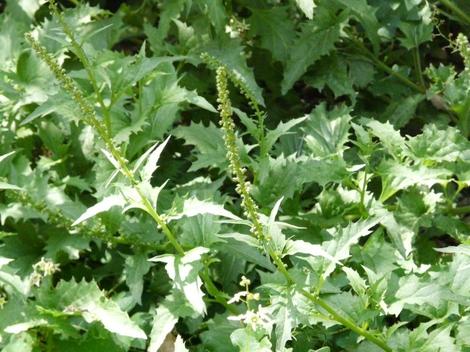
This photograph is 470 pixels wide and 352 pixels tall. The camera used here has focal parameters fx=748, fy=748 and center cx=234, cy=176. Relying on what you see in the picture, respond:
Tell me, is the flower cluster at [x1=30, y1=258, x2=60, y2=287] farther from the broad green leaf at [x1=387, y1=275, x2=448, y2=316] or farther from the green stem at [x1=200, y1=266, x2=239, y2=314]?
the broad green leaf at [x1=387, y1=275, x2=448, y2=316]

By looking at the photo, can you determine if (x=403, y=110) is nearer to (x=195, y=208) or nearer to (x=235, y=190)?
(x=235, y=190)

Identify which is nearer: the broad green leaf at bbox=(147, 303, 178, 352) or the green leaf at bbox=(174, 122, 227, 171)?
the broad green leaf at bbox=(147, 303, 178, 352)

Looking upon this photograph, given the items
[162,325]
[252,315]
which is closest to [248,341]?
[252,315]

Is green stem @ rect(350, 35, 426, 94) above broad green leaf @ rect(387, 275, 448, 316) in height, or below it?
above

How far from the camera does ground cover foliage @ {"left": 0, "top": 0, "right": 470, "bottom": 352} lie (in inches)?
98.3

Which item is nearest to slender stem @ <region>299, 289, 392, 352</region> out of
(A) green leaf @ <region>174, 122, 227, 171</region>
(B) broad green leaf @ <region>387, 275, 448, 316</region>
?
(B) broad green leaf @ <region>387, 275, 448, 316</region>

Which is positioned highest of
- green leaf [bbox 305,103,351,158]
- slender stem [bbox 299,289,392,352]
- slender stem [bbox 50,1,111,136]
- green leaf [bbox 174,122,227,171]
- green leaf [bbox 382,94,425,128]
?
slender stem [bbox 50,1,111,136]

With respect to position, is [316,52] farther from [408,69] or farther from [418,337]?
[418,337]

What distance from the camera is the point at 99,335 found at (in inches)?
117

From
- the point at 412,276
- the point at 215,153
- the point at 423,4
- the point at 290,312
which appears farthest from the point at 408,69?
the point at 290,312

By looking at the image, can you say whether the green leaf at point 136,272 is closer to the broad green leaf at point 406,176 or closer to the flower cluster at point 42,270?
the flower cluster at point 42,270

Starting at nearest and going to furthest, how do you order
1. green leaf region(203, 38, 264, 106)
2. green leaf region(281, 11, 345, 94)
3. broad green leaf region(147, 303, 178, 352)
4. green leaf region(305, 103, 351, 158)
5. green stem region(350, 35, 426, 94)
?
1. broad green leaf region(147, 303, 178, 352)
2. green leaf region(305, 103, 351, 158)
3. green leaf region(203, 38, 264, 106)
4. green leaf region(281, 11, 345, 94)
5. green stem region(350, 35, 426, 94)

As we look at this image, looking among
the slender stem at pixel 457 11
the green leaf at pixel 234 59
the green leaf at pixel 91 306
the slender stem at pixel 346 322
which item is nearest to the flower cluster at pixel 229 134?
the slender stem at pixel 346 322

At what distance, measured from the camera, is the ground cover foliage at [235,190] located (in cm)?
250
